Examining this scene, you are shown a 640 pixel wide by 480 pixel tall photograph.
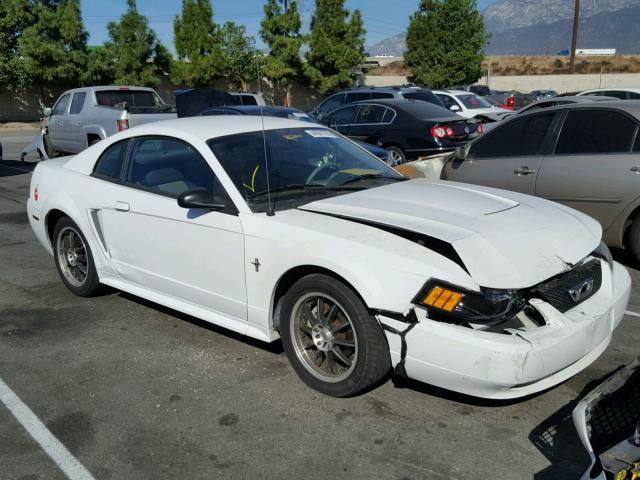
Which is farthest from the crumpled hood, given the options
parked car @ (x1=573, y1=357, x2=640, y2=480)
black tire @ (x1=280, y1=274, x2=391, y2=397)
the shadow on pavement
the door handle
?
the shadow on pavement

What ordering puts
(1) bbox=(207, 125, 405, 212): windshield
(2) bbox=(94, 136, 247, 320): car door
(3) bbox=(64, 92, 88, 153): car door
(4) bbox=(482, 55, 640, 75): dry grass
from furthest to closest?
1. (4) bbox=(482, 55, 640, 75): dry grass
2. (3) bbox=(64, 92, 88, 153): car door
3. (1) bbox=(207, 125, 405, 212): windshield
4. (2) bbox=(94, 136, 247, 320): car door

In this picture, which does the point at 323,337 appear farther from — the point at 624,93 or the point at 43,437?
the point at 624,93

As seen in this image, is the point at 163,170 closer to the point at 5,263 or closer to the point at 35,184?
the point at 35,184

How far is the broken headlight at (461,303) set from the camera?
9.79ft

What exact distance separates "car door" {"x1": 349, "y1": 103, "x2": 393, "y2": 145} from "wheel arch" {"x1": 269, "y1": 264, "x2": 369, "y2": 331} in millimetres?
7952

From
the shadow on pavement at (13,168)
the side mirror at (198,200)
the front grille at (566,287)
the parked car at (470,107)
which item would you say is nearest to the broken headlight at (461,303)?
the front grille at (566,287)

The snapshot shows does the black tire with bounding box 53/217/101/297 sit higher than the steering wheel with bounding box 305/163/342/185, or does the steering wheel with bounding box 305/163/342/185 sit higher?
the steering wheel with bounding box 305/163/342/185

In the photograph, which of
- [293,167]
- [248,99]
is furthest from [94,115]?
[293,167]

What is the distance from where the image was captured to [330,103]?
16891 mm

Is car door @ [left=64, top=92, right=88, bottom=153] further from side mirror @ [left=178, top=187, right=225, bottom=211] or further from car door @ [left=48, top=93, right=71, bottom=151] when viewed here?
side mirror @ [left=178, top=187, right=225, bottom=211]

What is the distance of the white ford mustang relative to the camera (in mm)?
3016

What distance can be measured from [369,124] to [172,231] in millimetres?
7849

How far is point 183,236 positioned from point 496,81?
5088cm

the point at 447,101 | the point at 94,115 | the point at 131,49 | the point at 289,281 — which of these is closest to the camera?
the point at 289,281
